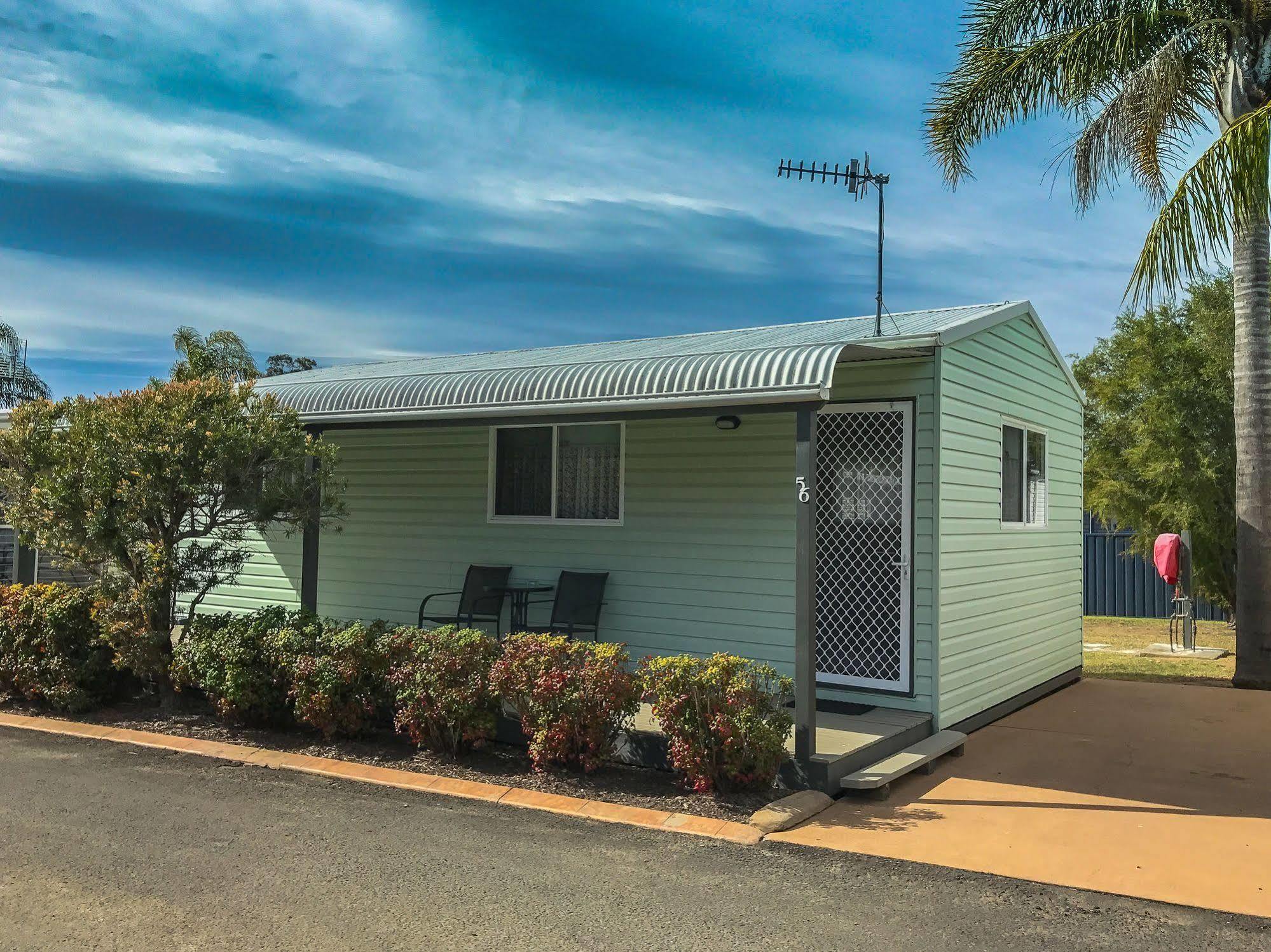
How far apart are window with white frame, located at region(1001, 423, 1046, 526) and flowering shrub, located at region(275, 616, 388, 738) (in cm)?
475

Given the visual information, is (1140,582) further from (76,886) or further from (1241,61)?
(76,886)

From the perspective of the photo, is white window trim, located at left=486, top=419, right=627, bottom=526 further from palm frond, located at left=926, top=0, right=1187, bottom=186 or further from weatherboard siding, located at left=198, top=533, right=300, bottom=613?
palm frond, located at left=926, top=0, right=1187, bottom=186

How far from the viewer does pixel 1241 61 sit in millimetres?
9586

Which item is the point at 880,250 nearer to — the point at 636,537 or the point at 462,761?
the point at 636,537

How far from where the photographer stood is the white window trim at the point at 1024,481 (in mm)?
7738

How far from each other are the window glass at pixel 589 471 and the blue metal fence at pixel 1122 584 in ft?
42.8

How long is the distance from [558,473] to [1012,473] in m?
3.63

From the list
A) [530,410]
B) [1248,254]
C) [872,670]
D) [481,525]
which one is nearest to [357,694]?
[530,410]

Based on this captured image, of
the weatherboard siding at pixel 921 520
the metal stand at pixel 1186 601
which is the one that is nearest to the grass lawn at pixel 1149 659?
the metal stand at pixel 1186 601

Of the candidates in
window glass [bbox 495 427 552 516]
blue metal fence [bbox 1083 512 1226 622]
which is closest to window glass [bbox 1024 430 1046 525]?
window glass [bbox 495 427 552 516]

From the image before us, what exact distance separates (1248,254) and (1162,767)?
602cm

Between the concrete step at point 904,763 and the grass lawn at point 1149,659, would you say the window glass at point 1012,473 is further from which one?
the grass lawn at point 1149,659

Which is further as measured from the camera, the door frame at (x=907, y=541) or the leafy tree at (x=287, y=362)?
the leafy tree at (x=287, y=362)

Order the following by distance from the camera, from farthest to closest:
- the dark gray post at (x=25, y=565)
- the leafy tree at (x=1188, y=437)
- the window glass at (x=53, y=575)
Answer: the leafy tree at (x=1188, y=437)
the window glass at (x=53, y=575)
the dark gray post at (x=25, y=565)
